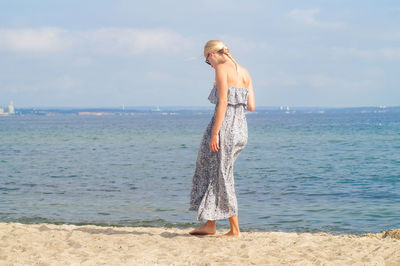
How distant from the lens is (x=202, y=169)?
18.4ft

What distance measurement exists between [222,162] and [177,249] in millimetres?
1080

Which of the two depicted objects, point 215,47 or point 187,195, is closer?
point 215,47

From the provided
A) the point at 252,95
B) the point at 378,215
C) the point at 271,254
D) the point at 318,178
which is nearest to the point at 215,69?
the point at 252,95

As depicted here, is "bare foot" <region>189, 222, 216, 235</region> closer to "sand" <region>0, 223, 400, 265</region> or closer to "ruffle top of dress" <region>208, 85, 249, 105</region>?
"sand" <region>0, 223, 400, 265</region>

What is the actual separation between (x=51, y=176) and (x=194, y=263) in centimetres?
1194

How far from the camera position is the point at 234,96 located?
5512mm

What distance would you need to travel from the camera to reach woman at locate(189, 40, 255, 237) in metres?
5.37

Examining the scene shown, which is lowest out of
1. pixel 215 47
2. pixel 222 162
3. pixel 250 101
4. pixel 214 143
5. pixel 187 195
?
pixel 187 195

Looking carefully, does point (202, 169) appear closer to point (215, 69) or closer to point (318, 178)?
point (215, 69)

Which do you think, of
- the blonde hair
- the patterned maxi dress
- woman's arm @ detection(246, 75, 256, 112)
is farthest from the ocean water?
the blonde hair

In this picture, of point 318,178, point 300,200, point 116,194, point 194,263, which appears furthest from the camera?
point 318,178

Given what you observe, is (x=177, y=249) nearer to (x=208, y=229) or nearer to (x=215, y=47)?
(x=208, y=229)

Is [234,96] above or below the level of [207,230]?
above

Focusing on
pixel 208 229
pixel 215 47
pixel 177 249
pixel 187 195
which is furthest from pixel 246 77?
pixel 187 195
